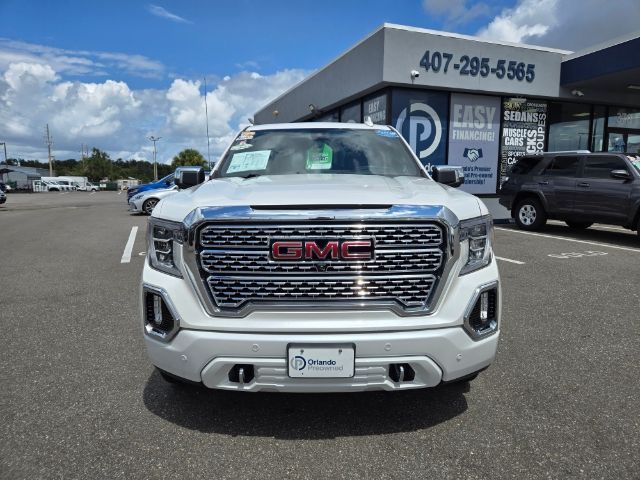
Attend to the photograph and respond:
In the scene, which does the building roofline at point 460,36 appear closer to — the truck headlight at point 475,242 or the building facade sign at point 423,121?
the building facade sign at point 423,121

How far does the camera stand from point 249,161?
386 centimetres

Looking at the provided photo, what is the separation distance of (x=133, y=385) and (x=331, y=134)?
251 centimetres

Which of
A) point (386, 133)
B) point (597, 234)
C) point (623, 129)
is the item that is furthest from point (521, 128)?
point (386, 133)

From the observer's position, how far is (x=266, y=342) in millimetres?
2297

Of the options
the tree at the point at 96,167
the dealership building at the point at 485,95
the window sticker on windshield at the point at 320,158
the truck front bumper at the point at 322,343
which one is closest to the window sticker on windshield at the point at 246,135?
the window sticker on windshield at the point at 320,158

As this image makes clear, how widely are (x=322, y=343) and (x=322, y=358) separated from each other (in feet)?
0.24

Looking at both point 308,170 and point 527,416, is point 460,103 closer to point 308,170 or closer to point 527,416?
point 308,170

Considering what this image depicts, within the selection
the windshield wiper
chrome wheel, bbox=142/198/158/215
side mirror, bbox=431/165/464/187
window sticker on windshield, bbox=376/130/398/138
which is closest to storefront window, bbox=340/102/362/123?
chrome wheel, bbox=142/198/158/215

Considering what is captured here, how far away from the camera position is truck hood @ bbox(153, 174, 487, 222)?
7.94 ft

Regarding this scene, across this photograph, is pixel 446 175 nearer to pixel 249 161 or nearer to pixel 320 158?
pixel 320 158

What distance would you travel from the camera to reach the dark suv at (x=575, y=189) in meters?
9.11

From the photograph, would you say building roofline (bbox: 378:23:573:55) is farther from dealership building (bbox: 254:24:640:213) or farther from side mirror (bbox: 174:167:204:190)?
side mirror (bbox: 174:167:204:190)

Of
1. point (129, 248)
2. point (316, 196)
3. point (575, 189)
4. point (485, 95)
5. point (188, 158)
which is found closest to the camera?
point (316, 196)

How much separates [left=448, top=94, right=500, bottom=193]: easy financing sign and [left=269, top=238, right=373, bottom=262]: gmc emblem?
479 inches
